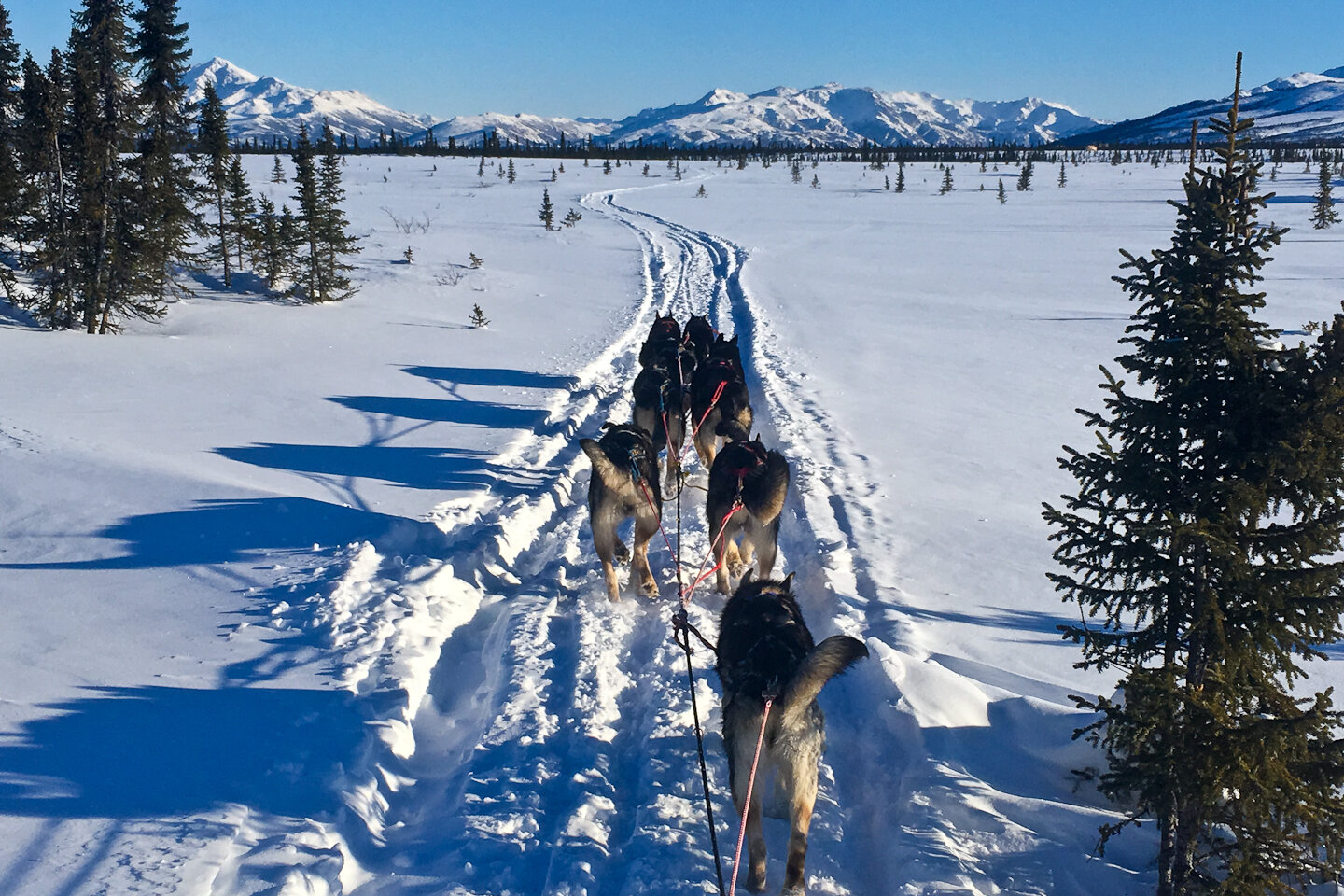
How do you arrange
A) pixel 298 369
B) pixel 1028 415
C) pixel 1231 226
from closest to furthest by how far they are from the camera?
pixel 1231 226
pixel 1028 415
pixel 298 369

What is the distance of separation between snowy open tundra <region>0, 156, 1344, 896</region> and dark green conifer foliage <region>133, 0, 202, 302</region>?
249cm

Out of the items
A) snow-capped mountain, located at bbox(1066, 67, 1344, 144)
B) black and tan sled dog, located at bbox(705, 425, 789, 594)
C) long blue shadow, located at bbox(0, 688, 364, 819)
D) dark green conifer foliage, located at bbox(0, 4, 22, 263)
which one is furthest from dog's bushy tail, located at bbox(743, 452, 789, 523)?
snow-capped mountain, located at bbox(1066, 67, 1344, 144)

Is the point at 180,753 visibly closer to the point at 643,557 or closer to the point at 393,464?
the point at 643,557

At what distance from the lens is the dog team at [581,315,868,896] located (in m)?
2.71

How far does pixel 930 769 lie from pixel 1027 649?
1.26 m

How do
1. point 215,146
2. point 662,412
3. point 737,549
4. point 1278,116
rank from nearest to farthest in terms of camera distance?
point 737,549 → point 662,412 → point 215,146 → point 1278,116

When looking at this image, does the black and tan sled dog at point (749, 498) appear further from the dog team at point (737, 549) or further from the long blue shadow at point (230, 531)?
the long blue shadow at point (230, 531)

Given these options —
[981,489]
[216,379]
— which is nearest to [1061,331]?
[981,489]

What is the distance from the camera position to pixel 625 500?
4.87 meters

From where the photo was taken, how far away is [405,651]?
4004 mm

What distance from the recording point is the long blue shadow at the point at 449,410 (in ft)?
27.6

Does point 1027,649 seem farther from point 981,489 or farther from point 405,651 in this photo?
point 405,651

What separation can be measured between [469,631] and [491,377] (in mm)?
6422

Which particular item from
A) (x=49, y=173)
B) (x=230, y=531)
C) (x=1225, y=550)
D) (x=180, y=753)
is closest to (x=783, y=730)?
(x=1225, y=550)
